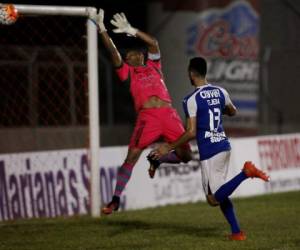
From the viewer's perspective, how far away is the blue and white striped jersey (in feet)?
35.2

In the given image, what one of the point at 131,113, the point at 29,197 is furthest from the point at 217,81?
the point at 29,197

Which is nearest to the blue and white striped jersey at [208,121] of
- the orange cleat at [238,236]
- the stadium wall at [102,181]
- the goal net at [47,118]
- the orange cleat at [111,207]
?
the orange cleat at [238,236]

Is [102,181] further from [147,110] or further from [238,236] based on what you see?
[238,236]

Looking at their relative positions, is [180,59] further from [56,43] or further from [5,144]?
[5,144]

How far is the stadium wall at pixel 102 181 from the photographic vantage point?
14250 millimetres

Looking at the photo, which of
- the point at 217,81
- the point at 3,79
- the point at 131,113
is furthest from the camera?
the point at 217,81

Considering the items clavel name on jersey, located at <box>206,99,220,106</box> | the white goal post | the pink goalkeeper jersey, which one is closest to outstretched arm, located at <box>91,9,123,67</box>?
the pink goalkeeper jersey

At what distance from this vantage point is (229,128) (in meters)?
24.9

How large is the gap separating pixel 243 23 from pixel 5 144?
859 centimetres

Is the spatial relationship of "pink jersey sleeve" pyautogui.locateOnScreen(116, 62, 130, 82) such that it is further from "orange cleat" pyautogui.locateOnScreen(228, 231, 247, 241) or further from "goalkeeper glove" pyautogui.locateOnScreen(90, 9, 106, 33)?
"orange cleat" pyautogui.locateOnScreen(228, 231, 247, 241)

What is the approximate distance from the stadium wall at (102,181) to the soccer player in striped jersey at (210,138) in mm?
4108

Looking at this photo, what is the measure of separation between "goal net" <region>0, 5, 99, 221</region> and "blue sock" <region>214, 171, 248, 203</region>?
3389 mm

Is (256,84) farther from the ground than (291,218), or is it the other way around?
(256,84)

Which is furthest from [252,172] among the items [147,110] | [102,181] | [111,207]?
[102,181]
